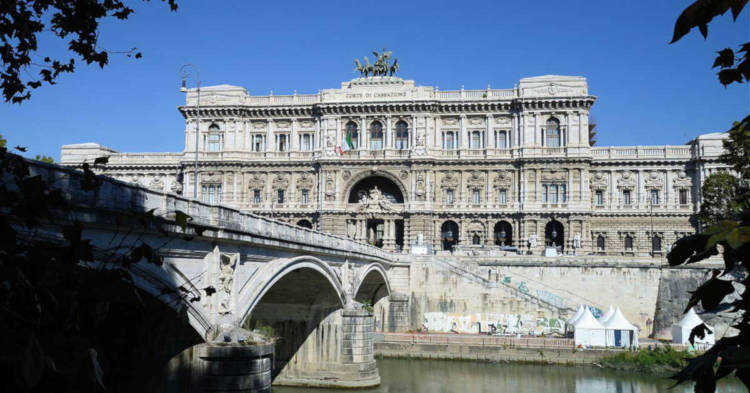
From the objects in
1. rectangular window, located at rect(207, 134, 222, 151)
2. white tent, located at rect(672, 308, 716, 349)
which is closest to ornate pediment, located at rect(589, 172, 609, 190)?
white tent, located at rect(672, 308, 716, 349)

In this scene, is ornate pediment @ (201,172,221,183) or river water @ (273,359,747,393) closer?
river water @ (273,359,747,393)

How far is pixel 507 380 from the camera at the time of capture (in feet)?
127

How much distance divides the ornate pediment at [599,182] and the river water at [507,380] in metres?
28.4

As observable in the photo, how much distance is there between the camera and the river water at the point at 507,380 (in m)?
36.0

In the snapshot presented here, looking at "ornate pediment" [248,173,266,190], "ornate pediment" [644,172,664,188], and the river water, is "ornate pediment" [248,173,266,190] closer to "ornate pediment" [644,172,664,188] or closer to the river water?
the river water

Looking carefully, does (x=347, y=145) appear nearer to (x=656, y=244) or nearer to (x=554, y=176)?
(x=554, y=176)

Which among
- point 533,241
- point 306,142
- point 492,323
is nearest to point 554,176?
point 533,241

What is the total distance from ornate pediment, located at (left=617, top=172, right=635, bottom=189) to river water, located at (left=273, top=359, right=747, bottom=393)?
29.1m

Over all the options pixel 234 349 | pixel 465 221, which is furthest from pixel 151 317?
pixel 465 221

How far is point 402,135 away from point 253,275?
1795 inches

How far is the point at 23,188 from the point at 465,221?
60376 mm

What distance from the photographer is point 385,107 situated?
66.4 m

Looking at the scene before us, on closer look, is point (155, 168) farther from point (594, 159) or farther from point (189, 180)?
point (594, 159)

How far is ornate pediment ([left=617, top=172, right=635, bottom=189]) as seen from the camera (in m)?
66.3
